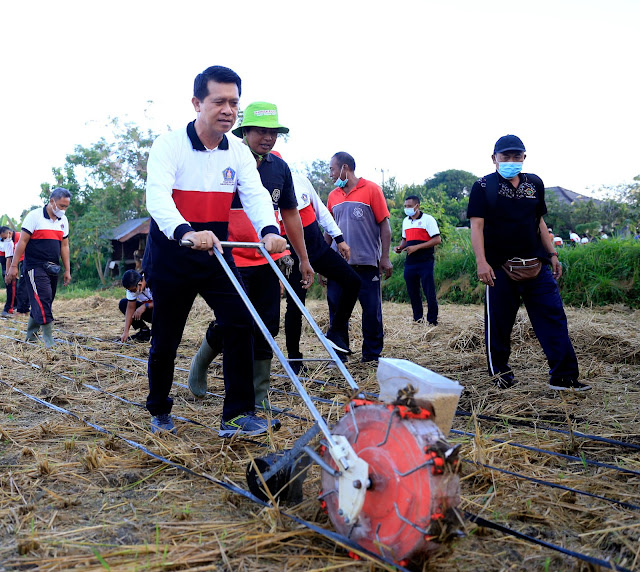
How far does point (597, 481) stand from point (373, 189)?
4178 mm

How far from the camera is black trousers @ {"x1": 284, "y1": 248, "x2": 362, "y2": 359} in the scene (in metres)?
5.52

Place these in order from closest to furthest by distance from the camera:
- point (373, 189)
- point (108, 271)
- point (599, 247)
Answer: point (373, 189), point (599, 247), point (108, 271)

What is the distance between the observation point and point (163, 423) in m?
3.89

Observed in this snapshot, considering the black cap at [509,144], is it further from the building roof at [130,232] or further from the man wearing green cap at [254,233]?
the building roof at [130,232]

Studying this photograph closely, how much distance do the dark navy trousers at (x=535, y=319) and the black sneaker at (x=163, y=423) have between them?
8.82 feet

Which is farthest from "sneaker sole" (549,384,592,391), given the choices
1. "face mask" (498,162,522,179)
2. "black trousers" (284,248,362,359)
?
"black trousers" (284,248,362,359)

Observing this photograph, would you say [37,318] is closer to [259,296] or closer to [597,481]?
[259,296]

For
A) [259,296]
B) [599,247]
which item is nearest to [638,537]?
[259,296]

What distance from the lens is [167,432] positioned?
381cm

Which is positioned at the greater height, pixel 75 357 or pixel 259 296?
pixel 259 296

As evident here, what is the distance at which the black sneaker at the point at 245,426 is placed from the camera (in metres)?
3.55

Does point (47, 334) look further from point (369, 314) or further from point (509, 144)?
point (509, 144)

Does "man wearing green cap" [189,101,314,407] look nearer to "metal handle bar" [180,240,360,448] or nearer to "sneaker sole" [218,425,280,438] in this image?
"sneaker sole" [218,425,280,438]

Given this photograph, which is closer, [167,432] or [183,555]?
[183,555]
